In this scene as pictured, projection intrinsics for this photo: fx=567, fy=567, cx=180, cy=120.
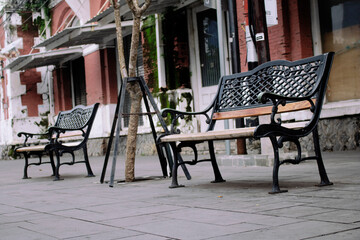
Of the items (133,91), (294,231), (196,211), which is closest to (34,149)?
(133,91)

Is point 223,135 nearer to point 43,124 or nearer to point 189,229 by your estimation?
point 189,229

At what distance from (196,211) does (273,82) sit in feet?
6.43

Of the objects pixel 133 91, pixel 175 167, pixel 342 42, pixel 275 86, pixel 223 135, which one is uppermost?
pixel 342 42

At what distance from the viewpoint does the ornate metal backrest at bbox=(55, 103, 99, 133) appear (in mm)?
8000

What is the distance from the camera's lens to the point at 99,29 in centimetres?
1453

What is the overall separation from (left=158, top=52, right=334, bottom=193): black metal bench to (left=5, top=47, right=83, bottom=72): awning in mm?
13764

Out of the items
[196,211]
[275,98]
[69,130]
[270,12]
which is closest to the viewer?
[196,211]

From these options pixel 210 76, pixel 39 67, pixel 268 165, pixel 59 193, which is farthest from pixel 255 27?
pixel 39 67

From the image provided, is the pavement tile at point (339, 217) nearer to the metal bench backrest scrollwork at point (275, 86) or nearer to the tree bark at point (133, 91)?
the metal bench backrest scrollwork at point (275, 86)

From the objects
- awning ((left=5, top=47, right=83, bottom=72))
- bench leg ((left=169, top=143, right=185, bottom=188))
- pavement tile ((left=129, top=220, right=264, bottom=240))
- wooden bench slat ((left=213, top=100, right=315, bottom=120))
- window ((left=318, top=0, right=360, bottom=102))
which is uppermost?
awning ((left=5, top=47, right=83, bottom=72))

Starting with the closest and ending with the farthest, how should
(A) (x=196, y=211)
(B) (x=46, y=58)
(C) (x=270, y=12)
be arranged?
1. (A) (x=196, y=211)
2. (C) (x=270, y=12)
3. (B) (x=46, y=58)

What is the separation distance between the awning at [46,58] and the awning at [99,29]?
1.91 metres

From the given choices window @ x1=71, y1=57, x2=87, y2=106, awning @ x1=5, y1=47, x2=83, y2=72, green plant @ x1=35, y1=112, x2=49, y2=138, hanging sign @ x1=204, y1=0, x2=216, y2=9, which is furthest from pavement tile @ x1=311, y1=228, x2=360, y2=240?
green plant @ x1=35, y1=112, x2=49, y2=138

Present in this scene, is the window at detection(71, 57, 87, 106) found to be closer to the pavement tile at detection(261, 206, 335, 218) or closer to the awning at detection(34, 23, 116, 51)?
the awning at detection(34, 23, 116, 51)
